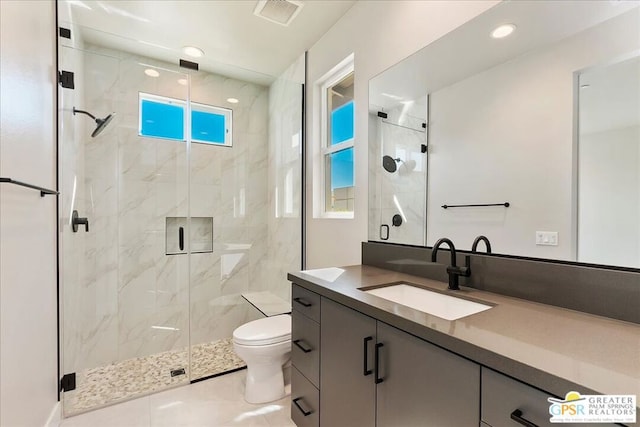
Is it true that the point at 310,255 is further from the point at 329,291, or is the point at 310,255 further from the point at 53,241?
the point at 53,241

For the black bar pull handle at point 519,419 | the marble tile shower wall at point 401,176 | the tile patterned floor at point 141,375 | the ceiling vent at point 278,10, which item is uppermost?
the ceiling vent at point 278,10

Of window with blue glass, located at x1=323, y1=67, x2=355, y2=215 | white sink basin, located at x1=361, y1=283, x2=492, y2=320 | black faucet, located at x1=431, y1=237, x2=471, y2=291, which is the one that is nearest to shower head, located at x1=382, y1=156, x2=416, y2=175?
window with blue glass, located at x1=323, y1=67, x2=355, y2=215

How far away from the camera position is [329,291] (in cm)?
126

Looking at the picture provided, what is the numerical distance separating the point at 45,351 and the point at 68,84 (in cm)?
166

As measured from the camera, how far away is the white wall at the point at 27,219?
1.13 m

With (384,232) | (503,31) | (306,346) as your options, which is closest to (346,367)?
(306,346)

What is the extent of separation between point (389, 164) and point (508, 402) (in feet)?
4.68

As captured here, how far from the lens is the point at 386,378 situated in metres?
0.99

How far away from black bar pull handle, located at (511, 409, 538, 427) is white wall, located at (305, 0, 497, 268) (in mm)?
1387

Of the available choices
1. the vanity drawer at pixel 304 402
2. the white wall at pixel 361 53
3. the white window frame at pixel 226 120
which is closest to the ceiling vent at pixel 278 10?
the white wall at pixel 361 53

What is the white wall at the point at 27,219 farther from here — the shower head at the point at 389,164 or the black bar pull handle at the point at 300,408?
the shower head at the point at 389,164

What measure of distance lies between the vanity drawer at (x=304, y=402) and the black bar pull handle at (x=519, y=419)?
3.09ft

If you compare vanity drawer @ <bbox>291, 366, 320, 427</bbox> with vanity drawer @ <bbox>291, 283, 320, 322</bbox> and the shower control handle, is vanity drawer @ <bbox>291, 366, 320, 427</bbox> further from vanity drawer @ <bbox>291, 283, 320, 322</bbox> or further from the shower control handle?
the shower control handle

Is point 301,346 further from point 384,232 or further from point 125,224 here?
point 125,224
